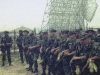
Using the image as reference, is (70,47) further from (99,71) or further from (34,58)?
(34,58)

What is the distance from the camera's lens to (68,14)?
44625 millimetres

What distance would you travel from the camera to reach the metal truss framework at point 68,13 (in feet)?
127

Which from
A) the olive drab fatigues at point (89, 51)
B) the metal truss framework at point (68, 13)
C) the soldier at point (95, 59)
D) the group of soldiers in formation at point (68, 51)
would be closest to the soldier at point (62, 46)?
the group of soldiers in formation at point (68, 51)

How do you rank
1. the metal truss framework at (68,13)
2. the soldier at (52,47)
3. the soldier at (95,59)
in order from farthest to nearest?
the metal truss framework at (68,13) < the soldier at (52,47) < the soldier at (95,59)

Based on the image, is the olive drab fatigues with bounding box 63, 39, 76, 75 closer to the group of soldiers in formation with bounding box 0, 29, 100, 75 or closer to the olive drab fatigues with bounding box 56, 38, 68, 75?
the group of soldiers in formation with bounding box 0, 29, 100, 75

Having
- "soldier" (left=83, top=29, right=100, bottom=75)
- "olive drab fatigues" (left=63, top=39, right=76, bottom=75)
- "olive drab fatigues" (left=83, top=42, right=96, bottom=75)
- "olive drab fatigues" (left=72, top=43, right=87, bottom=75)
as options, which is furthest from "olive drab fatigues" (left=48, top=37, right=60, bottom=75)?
"soldier" (left=83, top=29, right=100, bottom=75)

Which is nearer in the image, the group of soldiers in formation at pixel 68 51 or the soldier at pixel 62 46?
the group of soldiers in formation at pixel 68 51

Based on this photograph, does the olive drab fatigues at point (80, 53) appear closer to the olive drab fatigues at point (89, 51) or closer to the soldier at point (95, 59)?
the olive drab fatigues at point (89, 51)

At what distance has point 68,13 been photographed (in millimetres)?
44688

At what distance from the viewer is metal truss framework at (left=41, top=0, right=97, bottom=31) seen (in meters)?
38.8

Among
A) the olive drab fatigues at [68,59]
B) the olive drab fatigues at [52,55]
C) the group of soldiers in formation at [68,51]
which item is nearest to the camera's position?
the group of soldiers in formation at [68,51]

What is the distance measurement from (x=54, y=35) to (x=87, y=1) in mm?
31473

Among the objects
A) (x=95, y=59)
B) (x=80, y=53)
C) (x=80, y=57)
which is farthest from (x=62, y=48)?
(x=95, y=59)

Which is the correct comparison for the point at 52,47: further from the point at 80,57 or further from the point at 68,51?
the point at 80,57
